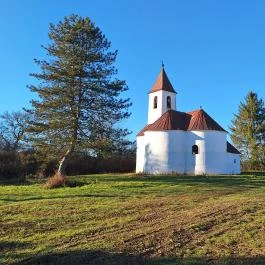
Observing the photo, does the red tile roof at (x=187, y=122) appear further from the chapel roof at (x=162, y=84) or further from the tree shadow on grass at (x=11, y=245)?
the tree shadow on grass at (x=11, y=245)

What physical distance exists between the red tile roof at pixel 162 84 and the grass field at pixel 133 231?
32.0m

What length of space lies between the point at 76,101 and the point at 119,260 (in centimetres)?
2595

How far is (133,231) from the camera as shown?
11.5m

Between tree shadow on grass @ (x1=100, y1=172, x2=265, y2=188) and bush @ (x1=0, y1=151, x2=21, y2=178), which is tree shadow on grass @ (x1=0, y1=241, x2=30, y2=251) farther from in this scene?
bush @ (x1=0, y1=151, x2=21, y2=178)

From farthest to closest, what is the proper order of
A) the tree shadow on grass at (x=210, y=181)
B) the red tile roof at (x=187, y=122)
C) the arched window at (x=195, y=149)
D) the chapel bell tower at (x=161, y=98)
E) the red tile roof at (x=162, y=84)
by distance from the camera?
the red tile roof at (x=162, y=84) → the chapel bell tower at (x=161, y=98) → the red tile roof at (x=187, y=122) → the arched window at (x=195, y=149) → the tree shadow on grass at (x=210, y=181)

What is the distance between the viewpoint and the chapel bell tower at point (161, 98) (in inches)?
1923

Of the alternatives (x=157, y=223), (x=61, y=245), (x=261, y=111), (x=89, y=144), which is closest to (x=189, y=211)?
(x=157, y=223)

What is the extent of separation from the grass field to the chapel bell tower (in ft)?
102

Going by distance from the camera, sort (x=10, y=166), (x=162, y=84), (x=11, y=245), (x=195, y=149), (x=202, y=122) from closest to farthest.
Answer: (x=11, y=245) < (x=195, y=149) < (x=202, y=122) < (x=162, y=84) < (x=10, y=166)

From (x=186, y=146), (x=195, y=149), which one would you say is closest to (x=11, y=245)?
(x=195, y=149)

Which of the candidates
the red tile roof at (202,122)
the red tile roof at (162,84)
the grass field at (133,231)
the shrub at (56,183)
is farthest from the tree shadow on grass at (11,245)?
the red tile roof at (162,84)

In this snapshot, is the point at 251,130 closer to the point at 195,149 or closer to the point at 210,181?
the point at 195,149

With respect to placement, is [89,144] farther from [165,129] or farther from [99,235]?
[99,235]

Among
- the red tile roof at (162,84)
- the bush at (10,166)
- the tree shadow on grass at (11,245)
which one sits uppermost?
the red tile roof at (162,84)
